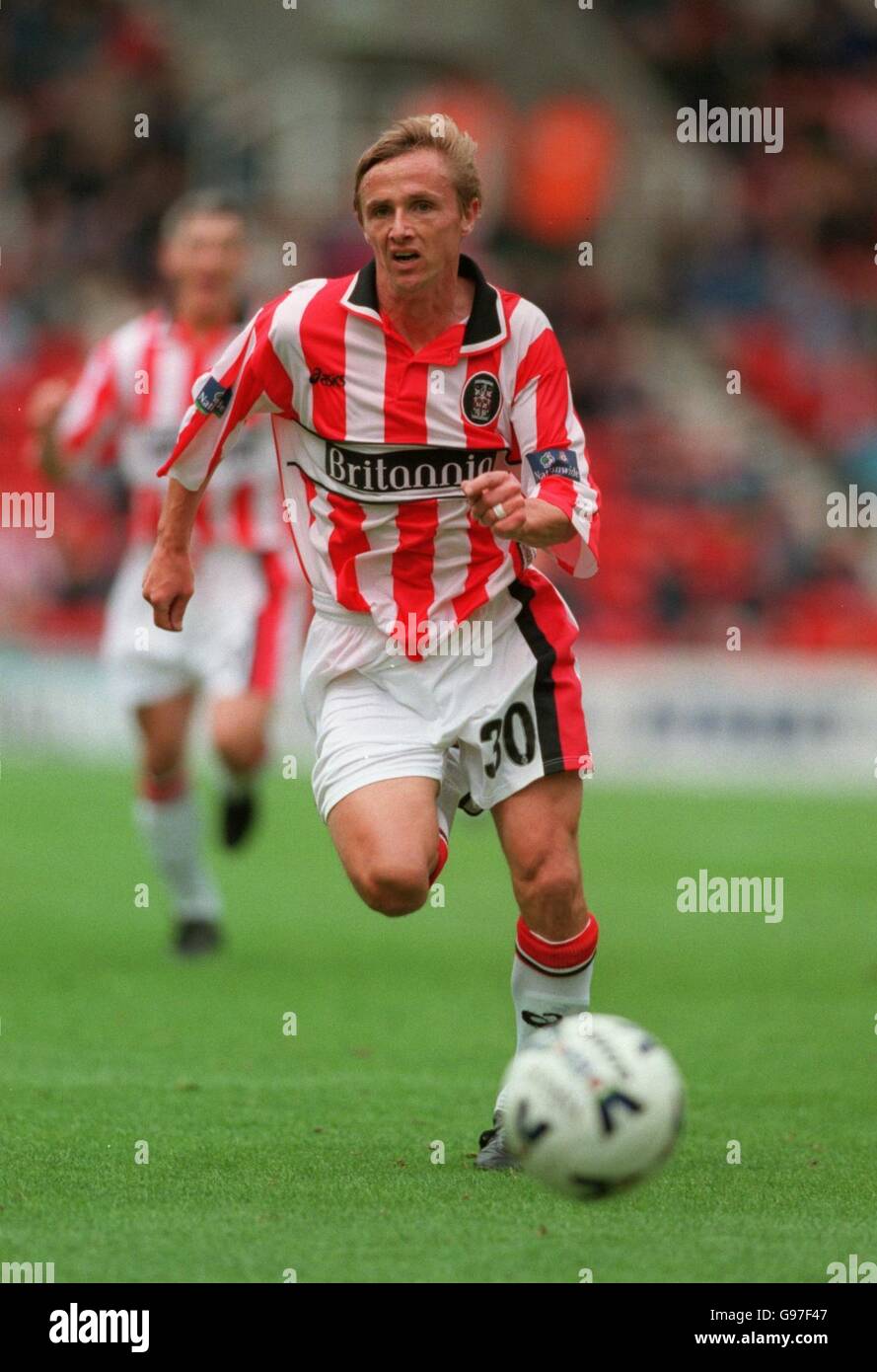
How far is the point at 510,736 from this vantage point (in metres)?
5.41

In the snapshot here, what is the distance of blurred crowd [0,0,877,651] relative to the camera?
20.0 metres

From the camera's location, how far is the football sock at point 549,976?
17.9 ft

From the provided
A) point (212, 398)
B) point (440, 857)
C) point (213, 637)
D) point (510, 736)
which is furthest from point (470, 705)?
point (213, 637)

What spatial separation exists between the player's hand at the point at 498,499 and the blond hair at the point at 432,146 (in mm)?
821

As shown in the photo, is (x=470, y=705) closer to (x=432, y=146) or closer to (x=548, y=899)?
(x=548, y=899)

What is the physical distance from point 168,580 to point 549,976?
4.49ft

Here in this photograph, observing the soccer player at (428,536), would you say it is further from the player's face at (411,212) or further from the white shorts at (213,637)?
the white shorts at (213,637)

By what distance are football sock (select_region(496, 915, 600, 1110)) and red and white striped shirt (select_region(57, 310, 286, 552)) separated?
3929 millimetres

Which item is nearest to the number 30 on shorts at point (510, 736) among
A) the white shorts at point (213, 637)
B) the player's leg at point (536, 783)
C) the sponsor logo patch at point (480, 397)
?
the player's leg at point (536, 783)

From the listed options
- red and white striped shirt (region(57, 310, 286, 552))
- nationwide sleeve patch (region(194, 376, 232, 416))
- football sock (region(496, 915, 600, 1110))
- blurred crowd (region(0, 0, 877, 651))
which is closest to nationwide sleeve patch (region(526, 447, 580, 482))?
nationwide sleeve patch (region(194, 376, 232, 416))

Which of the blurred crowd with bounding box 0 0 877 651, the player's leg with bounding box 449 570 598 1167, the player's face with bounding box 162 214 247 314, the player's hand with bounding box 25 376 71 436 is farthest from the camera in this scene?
the blurred crowd with bounding box 0 0 877 651

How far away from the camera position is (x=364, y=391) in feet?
17.8

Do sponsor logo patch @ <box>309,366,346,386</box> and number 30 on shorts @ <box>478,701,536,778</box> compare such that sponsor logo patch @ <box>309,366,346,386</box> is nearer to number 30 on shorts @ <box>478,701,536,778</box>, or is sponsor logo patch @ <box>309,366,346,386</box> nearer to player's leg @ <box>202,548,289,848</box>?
number 30 on shorts @ <box>478,701,536,778</box>
